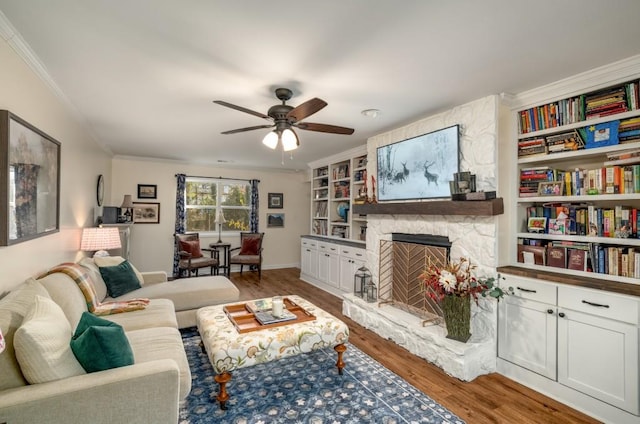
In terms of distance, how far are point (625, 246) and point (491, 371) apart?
143 cm

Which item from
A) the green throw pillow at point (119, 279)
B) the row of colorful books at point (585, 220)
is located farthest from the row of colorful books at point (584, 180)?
the green throw pillow at point (119, 279)

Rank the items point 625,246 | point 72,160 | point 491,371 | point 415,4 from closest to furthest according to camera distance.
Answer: point 415,4 < point 625,246 < point 491,371 < point 72,160

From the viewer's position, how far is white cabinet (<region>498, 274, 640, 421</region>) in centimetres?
202

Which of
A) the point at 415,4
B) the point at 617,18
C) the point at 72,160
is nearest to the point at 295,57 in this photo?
the point at 415,4

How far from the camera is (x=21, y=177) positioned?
204 cm

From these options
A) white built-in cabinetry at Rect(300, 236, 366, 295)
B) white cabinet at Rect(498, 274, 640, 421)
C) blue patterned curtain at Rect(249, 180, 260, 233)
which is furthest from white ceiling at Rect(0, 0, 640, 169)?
blue patterned curtain at Rect(249, 180, 260, 233)

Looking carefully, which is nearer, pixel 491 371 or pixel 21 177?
pixel 21 177

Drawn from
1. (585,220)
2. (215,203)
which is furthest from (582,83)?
(215,203)

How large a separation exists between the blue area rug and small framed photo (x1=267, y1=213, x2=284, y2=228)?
15.0 ft

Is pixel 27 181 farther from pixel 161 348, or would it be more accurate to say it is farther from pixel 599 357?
pixel 599 357

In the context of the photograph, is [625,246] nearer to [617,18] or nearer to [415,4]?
[617,18]

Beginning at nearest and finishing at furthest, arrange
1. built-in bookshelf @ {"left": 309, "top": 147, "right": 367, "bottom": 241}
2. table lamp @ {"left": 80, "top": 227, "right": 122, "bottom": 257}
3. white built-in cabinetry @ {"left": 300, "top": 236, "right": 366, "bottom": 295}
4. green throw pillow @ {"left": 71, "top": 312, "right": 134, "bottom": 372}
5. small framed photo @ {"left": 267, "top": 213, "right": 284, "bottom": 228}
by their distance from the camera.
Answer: green throw pillow @ {"left": 71, "top": 312, "right": 134, "bottom": 372} < table lamp @ {"left": 80, "top": 227, "right": 122, "bottom": 257} < white built-in cabinetry @ {"left": 300, "top": 236, "right": 366, "bottom": 295} < built-in bookshelf @ {"left": 309, "top": 147, "right": 367, "bottom": 241} < small framed photo @ {"left": 267, "top": 213, "right": 284, "bottom": 228}

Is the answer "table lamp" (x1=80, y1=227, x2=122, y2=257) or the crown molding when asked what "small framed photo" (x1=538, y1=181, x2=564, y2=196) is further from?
"table lamp" (x1=80, y1=227, x2=122, y2=257)

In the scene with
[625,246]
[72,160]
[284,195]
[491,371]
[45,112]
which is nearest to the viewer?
[625,246]
